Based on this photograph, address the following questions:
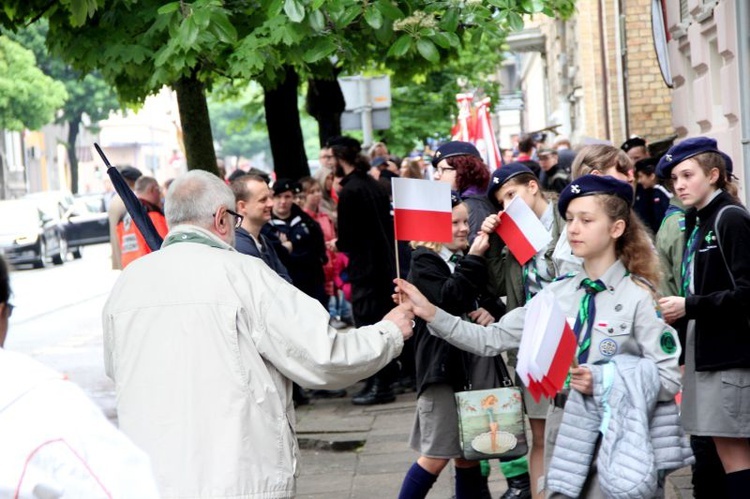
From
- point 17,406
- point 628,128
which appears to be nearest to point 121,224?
point 17,406

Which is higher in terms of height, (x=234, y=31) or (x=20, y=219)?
(x=234, y=31)

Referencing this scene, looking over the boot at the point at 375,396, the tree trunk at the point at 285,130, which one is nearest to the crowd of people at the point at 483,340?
the boot at the point at 375,396

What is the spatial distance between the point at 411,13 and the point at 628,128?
38.0 feet

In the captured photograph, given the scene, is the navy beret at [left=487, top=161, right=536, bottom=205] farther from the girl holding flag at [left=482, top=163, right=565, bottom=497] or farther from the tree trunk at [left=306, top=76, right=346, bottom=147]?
the tree trunk at [left=306, top=76, right=346, bottom=147]

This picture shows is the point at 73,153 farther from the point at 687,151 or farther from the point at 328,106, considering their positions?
the point at 687,151

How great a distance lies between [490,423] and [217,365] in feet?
6.58

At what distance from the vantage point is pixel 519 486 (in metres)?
6.98

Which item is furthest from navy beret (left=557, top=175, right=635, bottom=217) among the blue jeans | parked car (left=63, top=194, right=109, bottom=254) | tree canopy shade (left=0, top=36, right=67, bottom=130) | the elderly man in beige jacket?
tree canopy shade (left=0, top=36, right=67, bottom=130)

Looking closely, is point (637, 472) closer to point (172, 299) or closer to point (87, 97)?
point (172, 299)

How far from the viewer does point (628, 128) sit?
19016mm

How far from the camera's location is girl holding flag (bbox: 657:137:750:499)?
5.50 meters

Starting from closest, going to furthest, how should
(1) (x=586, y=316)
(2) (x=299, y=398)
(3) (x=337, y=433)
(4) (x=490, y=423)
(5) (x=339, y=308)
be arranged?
(1) (x=586, y=316) < (4) (x=490, y=423) < (3) (x=337, y=433) < (2) (x=299, y=398) < (5) (x=339, y=308)

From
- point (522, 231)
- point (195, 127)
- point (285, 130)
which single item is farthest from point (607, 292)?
point (285, 130)

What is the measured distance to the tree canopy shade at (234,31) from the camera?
748 cm
